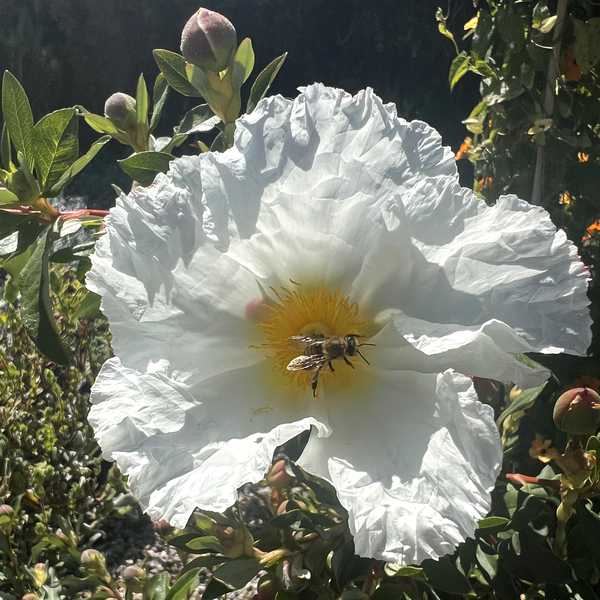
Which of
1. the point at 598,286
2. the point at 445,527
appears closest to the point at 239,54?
the point at 445,527

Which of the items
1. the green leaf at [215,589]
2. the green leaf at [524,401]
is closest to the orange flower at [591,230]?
the green leaf at [524,401]

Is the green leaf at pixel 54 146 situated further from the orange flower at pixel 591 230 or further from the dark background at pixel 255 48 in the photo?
the dark background at pixel 255 48

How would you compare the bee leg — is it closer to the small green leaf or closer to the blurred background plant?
the blurred background plant

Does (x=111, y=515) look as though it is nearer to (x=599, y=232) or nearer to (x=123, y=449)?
(x=599, y=232)

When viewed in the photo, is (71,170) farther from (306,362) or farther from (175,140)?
(306,362)

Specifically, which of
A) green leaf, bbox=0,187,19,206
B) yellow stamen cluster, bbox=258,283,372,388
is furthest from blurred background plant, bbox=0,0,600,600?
yellow stamen cluster, bbox=258,283,372,388

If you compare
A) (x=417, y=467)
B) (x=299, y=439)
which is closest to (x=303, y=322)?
(x=299, y=439)
